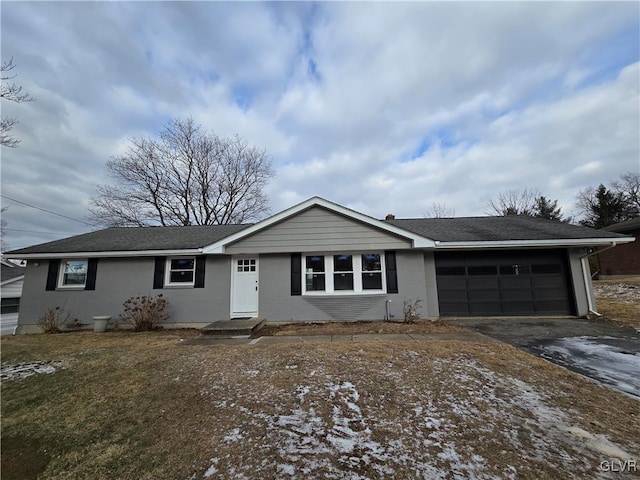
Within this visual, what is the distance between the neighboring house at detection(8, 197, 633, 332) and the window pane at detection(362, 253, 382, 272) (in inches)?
1.3

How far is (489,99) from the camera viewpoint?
11.3 meters

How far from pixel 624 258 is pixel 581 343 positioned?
21.9 m

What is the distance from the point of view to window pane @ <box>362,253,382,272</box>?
941cm

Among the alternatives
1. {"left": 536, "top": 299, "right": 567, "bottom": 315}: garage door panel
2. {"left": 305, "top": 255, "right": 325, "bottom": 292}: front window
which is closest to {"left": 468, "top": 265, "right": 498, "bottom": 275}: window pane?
{"left": 536, "top": 299, "right": 567, "bottom": 315}: garage door panel

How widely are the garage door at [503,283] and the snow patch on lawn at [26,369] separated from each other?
34.0 ft

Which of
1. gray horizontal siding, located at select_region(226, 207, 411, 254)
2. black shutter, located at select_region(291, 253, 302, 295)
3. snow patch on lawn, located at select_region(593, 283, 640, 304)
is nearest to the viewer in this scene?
gray horizontal siding, located at select_region(226, 207, 411, 254)

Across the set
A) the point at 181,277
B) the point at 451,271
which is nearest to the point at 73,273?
the point at 181,277

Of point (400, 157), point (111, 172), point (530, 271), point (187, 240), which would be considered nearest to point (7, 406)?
point (187, 240)

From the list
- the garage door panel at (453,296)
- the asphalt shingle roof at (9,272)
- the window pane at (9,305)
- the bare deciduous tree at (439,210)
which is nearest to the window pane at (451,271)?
the garage door panel at (453,296)

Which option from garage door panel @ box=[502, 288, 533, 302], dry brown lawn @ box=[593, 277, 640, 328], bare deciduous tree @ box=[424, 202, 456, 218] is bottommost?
dry brown lawn @ box=[593, 277, 640, 328]

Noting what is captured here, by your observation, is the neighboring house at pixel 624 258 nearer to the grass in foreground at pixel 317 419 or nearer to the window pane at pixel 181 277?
the grass in foreground at pixel 317 419

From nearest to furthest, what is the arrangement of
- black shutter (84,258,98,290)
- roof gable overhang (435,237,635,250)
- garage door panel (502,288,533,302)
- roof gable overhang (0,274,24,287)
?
roof gable overhang (435,237,635,250) → garage door panel (502,288,533,302) → black shutter (84,258,98,290) → roof gable overhang (0,274,24,287)

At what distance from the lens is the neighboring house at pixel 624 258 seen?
1968cm

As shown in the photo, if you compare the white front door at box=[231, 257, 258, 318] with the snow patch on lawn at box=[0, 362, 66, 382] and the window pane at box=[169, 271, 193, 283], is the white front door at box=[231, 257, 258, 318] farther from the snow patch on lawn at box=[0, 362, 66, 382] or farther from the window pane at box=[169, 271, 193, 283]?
the snow patch on lawn at box=[0, 362, 66, 382]
